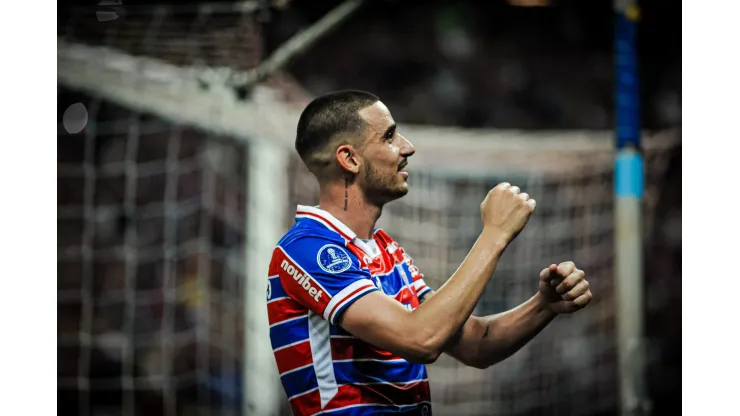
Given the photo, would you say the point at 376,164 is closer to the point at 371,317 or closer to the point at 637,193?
the point at 371,317

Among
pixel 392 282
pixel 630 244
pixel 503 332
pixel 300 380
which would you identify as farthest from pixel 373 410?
pixel 630 244

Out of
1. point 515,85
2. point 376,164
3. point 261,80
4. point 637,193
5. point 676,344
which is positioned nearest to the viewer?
point 376,164

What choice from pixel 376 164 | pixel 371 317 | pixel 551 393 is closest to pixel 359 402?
pixel 371 317

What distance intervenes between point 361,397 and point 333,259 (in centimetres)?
24

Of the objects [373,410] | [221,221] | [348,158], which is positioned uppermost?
[348,158]

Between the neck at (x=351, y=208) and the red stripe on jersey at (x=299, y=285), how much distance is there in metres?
0.14

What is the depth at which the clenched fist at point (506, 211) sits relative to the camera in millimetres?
1328

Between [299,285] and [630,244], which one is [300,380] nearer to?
[299,285]

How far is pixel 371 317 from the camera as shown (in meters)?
1.26

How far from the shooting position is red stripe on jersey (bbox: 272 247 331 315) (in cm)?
132

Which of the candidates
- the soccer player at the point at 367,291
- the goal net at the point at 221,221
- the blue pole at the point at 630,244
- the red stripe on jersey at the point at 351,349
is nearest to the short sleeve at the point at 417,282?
the soccer player at the point at 367,291

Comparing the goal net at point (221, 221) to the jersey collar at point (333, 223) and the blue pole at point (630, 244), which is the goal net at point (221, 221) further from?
the jersey collar at point (333, 223)

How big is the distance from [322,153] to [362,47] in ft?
17.4

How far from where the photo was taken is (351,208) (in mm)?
1472
